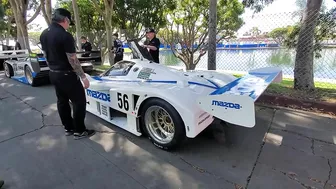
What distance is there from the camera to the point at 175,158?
2.55m

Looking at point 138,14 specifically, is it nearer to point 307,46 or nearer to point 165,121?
point 307,46

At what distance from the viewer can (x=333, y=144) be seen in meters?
2.79

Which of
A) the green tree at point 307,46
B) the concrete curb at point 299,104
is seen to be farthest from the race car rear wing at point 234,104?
the green tree at point 307,46

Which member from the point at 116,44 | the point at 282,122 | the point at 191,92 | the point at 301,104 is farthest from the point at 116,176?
the point at 116,44

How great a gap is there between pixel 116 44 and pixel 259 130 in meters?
5.79

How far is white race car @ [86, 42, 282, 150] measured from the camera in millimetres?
2154

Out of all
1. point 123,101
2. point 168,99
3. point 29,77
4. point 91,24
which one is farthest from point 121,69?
point 91,24

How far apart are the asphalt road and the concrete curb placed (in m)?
0.27

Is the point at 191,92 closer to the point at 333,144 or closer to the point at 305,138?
the point at 305,138

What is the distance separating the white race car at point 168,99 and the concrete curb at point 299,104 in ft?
3.33

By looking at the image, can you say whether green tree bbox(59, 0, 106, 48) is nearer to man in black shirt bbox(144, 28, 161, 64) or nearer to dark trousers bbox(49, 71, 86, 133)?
man in black shirt bbox(144, 28, 161, 64)

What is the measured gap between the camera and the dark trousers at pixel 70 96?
2873 mm

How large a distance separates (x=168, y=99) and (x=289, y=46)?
5301 mm

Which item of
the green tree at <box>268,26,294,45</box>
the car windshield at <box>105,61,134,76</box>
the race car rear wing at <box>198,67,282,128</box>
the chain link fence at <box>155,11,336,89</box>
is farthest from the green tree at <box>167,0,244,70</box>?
the race car rear wing at <box>198,67,282,128</box>
